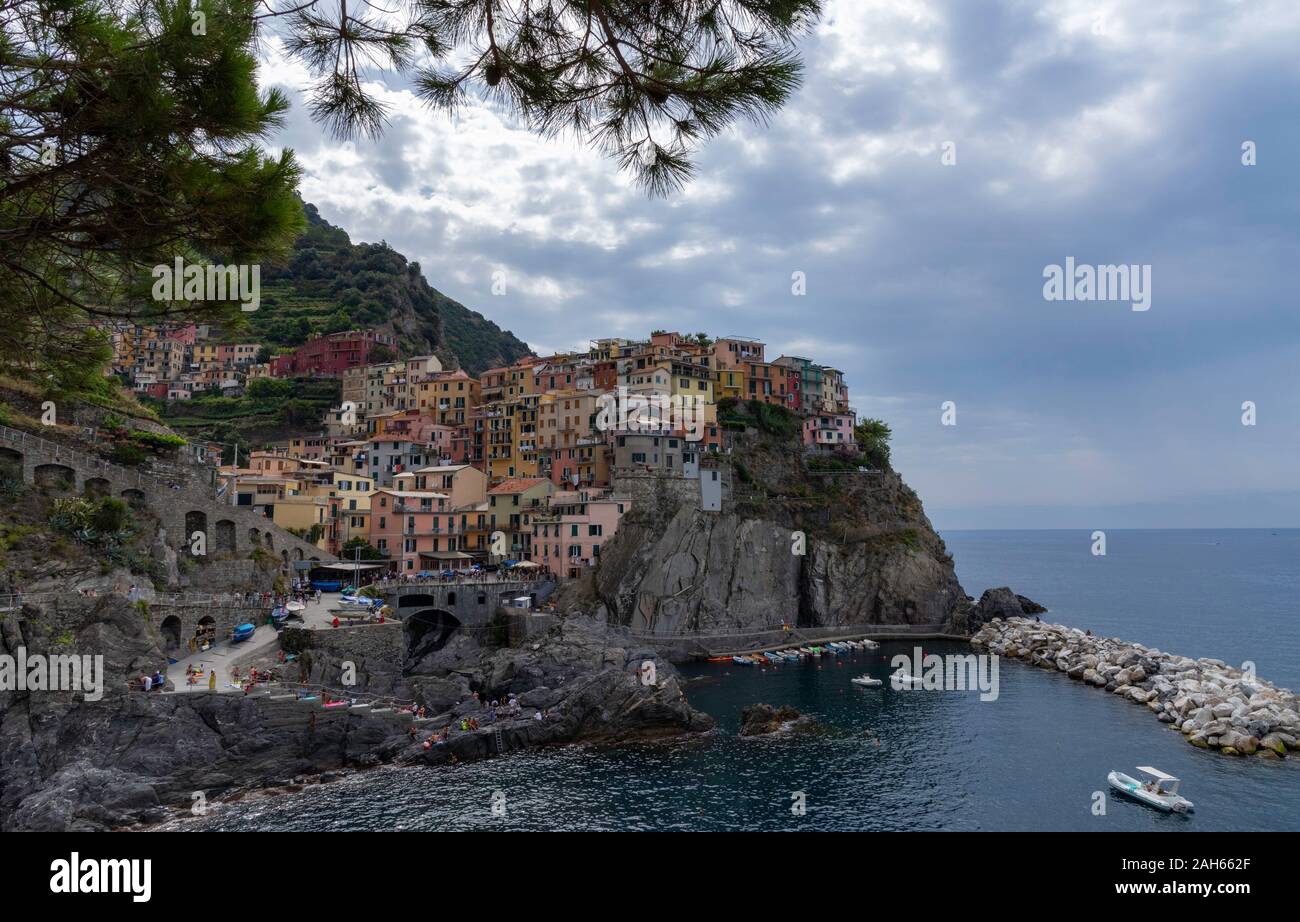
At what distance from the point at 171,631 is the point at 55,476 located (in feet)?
35.7

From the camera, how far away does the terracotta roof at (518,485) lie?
64.8m

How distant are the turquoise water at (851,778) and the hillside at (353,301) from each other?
80175 mm

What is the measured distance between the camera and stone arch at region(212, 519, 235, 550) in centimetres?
4559

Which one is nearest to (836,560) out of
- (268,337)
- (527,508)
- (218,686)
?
Answer: (527,508)

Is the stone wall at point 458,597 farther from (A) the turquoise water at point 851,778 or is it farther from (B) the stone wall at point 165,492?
(A) the turquoise water at point 851,778

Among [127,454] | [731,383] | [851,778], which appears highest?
[731,383]

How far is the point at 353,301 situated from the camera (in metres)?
114

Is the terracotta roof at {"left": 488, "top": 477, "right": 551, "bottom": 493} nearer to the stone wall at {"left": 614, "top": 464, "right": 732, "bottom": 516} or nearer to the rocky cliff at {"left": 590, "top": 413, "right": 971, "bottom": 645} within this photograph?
the stone wall at {"left": 614, "top": 464, "right": 732, "bottom": 516}

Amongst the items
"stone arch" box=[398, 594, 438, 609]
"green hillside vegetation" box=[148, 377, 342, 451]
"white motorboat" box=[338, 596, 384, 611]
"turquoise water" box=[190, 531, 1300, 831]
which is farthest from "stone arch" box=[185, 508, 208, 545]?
"green hillside vegetation" box=[148, 377, 342, 451]

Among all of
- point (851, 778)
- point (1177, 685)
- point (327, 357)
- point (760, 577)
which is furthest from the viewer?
point (327, 357)

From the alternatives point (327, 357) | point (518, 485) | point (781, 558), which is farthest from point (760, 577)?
point (327, 357)

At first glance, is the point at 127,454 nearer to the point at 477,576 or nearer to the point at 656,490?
the point at 477,576
